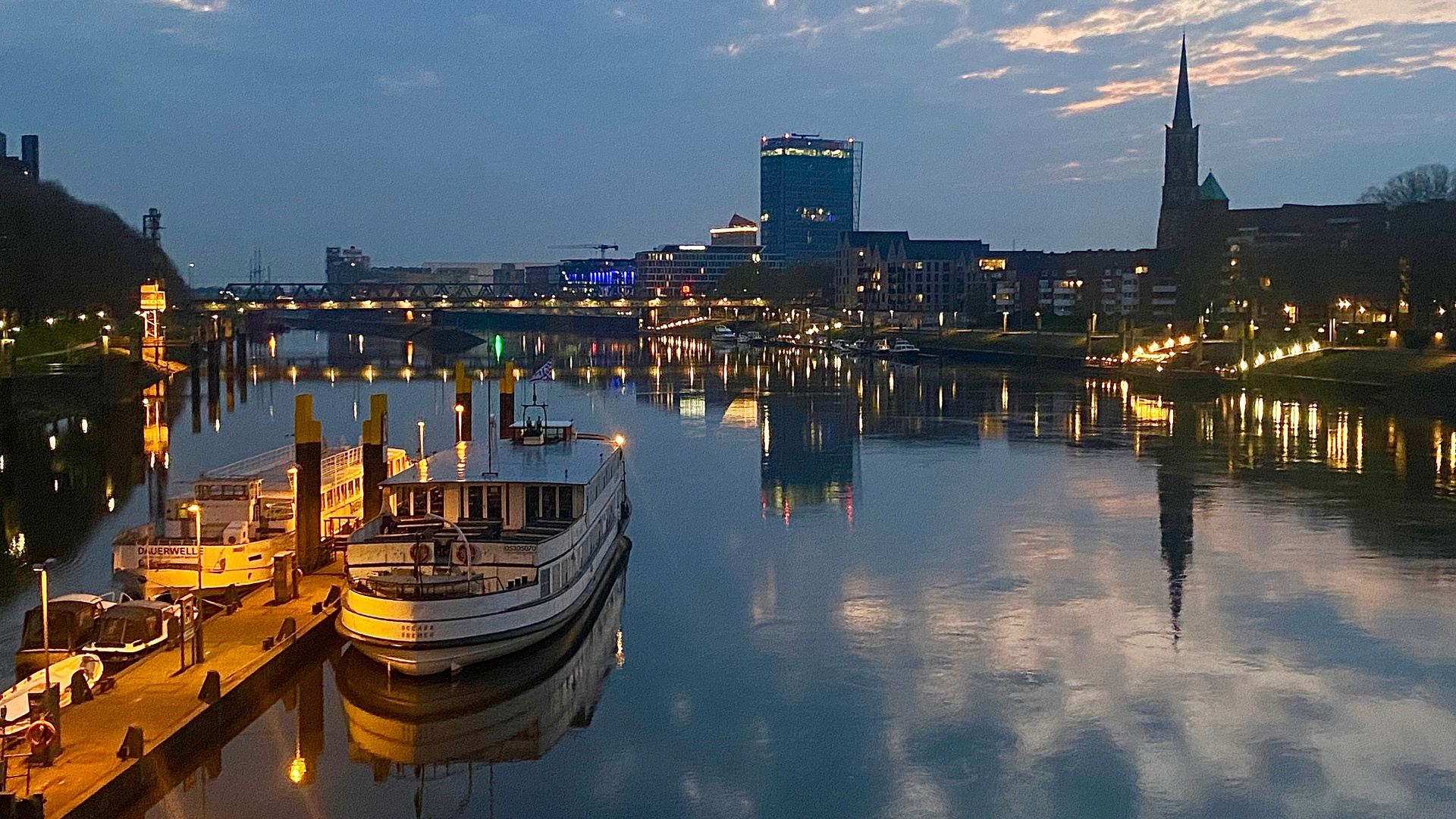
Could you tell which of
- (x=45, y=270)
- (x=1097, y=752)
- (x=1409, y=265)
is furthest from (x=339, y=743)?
(x=1409, y=265)

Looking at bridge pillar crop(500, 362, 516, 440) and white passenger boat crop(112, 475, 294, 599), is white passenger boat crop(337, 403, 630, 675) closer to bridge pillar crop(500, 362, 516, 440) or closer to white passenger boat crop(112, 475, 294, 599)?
white passenger boat crop(112, 475, 294, 599)

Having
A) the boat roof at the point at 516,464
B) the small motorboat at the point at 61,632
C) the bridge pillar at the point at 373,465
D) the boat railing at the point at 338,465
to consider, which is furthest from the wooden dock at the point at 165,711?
the boat railing at the point at 338,465

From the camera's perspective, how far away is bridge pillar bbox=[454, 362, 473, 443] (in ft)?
127

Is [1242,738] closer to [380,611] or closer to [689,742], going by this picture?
[689,742]

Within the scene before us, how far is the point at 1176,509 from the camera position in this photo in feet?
140

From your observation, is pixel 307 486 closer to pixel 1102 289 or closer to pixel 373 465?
pixel 373 465

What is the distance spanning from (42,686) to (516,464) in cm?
1349

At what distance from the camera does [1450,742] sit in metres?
21.2

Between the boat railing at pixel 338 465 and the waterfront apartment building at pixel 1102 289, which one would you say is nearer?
the boat railing at pixel 338 465

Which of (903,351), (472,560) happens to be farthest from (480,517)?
(903,351)

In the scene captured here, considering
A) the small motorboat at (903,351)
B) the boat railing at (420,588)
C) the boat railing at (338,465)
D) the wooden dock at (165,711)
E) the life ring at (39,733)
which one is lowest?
the wooden dock at (165,711)

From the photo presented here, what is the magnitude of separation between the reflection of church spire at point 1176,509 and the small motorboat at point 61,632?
19.4 metres

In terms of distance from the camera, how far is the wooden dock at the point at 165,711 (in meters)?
16.5

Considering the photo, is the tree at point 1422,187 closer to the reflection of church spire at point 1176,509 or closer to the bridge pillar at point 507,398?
the reflection of church spire at point 1176,509
